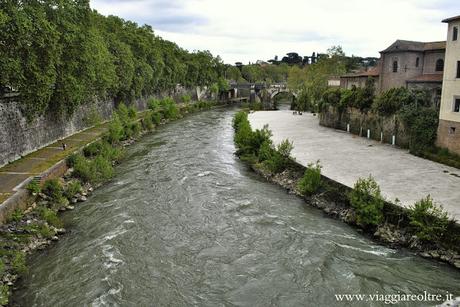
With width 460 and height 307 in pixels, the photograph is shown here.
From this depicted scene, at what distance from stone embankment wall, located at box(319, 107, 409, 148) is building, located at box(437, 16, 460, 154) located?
4.00m

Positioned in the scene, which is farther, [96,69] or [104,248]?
[96,69]

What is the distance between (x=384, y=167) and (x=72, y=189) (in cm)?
1616

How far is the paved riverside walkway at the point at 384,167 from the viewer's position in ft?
56.6

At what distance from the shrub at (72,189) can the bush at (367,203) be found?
1249 centimetres

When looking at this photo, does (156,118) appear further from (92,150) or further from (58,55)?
(58,55)

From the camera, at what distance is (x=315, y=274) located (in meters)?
12.5

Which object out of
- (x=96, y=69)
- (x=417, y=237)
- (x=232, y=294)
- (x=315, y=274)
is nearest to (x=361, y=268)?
(x=315, y=274)

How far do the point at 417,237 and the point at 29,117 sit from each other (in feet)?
65.4

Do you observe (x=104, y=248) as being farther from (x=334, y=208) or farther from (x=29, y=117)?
(x=29, y=117)

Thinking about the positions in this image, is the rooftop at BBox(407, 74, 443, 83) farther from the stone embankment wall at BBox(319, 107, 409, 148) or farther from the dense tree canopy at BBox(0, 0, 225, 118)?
the dense tree canopy at BBox(0, 0, 225, 118)

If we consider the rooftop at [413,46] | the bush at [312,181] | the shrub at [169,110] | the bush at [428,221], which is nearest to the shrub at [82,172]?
the bush at [312,181]

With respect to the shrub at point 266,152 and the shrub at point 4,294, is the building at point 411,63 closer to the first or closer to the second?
the shrub at point 266,152

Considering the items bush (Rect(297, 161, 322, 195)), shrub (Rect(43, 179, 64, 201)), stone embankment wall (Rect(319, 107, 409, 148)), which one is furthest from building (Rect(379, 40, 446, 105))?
shrub (Rect(43, 179, 64, 201))

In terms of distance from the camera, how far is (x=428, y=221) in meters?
13.8
